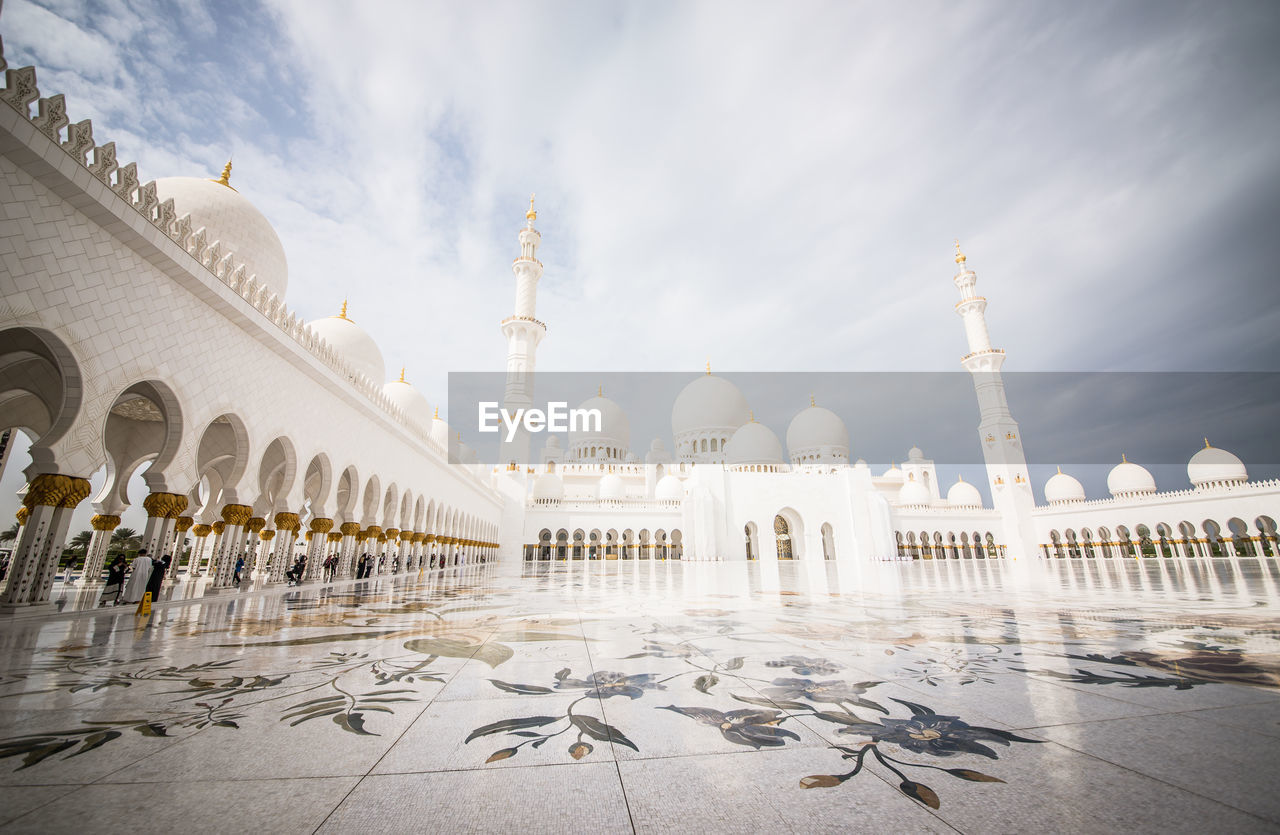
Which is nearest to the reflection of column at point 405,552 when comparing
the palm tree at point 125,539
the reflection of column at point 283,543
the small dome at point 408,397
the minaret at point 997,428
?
the small dome at point 408,397

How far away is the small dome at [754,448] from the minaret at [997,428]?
1085cm

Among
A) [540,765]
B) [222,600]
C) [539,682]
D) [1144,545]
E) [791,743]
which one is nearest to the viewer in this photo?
[540,765]

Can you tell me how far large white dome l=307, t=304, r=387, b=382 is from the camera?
1350 cm

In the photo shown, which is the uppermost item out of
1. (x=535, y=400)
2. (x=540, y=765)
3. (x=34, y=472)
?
(x=535, y=400)

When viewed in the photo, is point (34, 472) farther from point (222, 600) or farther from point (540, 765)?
point (540, 765)

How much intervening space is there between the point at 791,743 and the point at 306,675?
88.4 inches

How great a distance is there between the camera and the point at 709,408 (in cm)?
3206

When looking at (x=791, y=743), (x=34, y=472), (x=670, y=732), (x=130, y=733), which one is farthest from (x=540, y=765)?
(x=34, y=472)

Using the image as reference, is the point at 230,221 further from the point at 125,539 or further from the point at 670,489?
the point at 670,489

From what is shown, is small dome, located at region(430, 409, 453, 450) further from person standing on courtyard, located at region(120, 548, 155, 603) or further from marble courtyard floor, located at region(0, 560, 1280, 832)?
marble courtyard floor, located at region(0, 560, 1280, 832)

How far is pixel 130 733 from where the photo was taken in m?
1.75

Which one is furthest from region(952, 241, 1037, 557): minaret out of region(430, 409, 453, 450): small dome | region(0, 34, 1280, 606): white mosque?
region(430, 409, 453, 450): small dome

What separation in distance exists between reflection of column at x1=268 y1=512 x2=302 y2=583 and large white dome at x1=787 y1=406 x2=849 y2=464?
27845 mm

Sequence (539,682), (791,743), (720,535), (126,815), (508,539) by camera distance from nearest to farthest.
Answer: (126,815) → (791,743) → (539,682) → (720,535) → (508,539)
